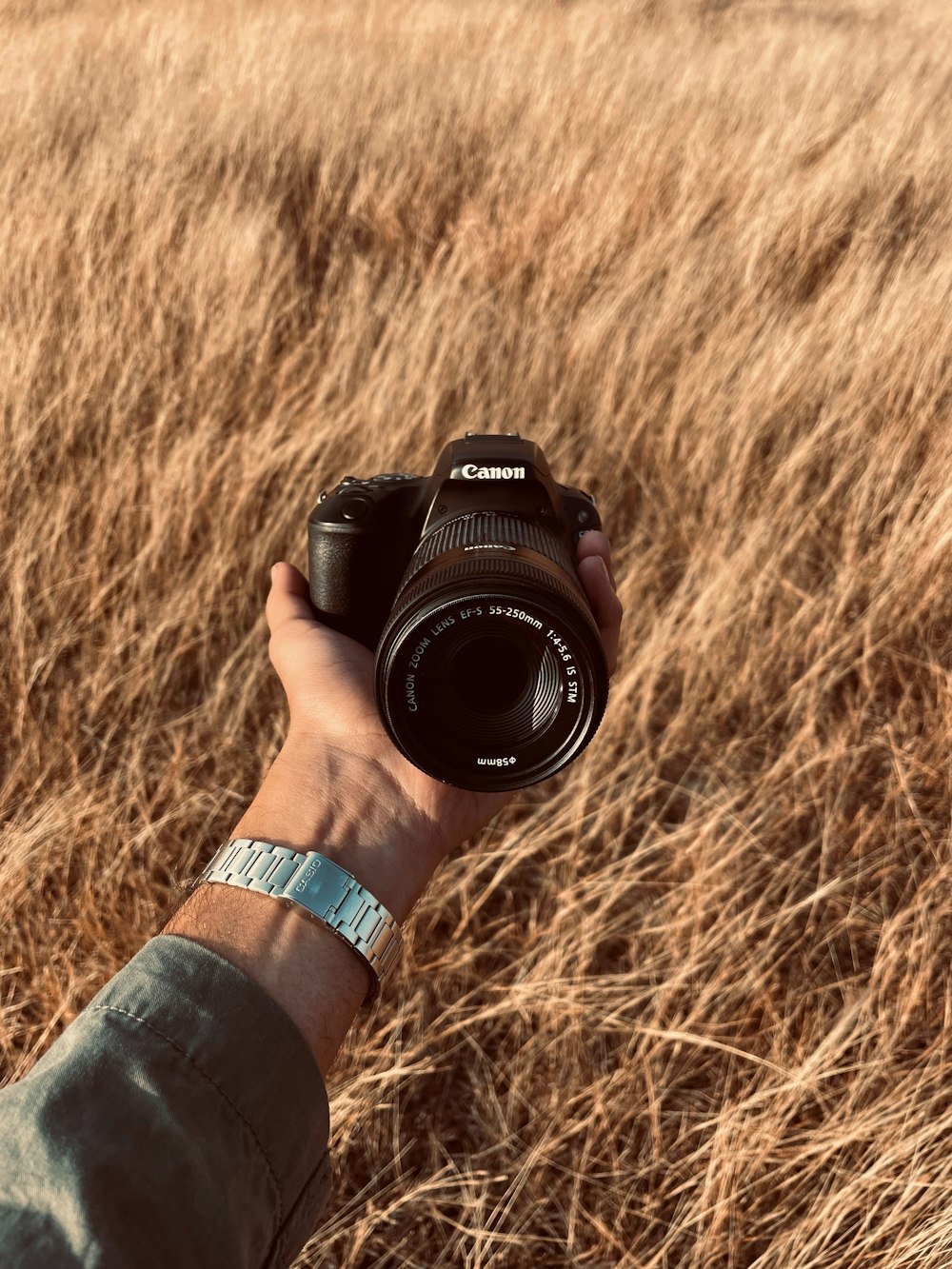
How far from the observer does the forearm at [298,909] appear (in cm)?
114

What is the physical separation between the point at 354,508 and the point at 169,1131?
43.2 inches

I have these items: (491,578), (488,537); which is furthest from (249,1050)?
(488,537)

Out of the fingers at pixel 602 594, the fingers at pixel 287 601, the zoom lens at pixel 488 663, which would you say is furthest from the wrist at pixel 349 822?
the fingers at pixel 602 594

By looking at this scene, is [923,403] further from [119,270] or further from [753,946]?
[119,270]

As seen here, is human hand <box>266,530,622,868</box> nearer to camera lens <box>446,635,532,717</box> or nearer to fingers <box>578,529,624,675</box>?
fingers <box>578,529,624,675</box>

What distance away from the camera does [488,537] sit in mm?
1406

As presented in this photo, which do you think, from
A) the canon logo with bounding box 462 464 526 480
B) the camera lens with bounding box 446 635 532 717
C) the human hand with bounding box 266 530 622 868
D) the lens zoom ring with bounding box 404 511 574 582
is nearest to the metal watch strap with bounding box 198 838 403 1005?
the human hand with bounding box 266 530 622 868

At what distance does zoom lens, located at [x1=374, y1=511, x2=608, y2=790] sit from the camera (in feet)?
4.16

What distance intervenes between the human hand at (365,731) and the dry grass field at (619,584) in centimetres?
43

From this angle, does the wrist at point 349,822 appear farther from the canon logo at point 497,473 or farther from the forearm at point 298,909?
the canon logo at point 497,473

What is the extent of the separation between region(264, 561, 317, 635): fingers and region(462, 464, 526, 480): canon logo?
41 centimetres

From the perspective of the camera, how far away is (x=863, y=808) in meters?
2.01

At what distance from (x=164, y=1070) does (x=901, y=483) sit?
7.94 feet

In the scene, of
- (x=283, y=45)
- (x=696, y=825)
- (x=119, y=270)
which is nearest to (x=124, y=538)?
(x=119, y=270)
